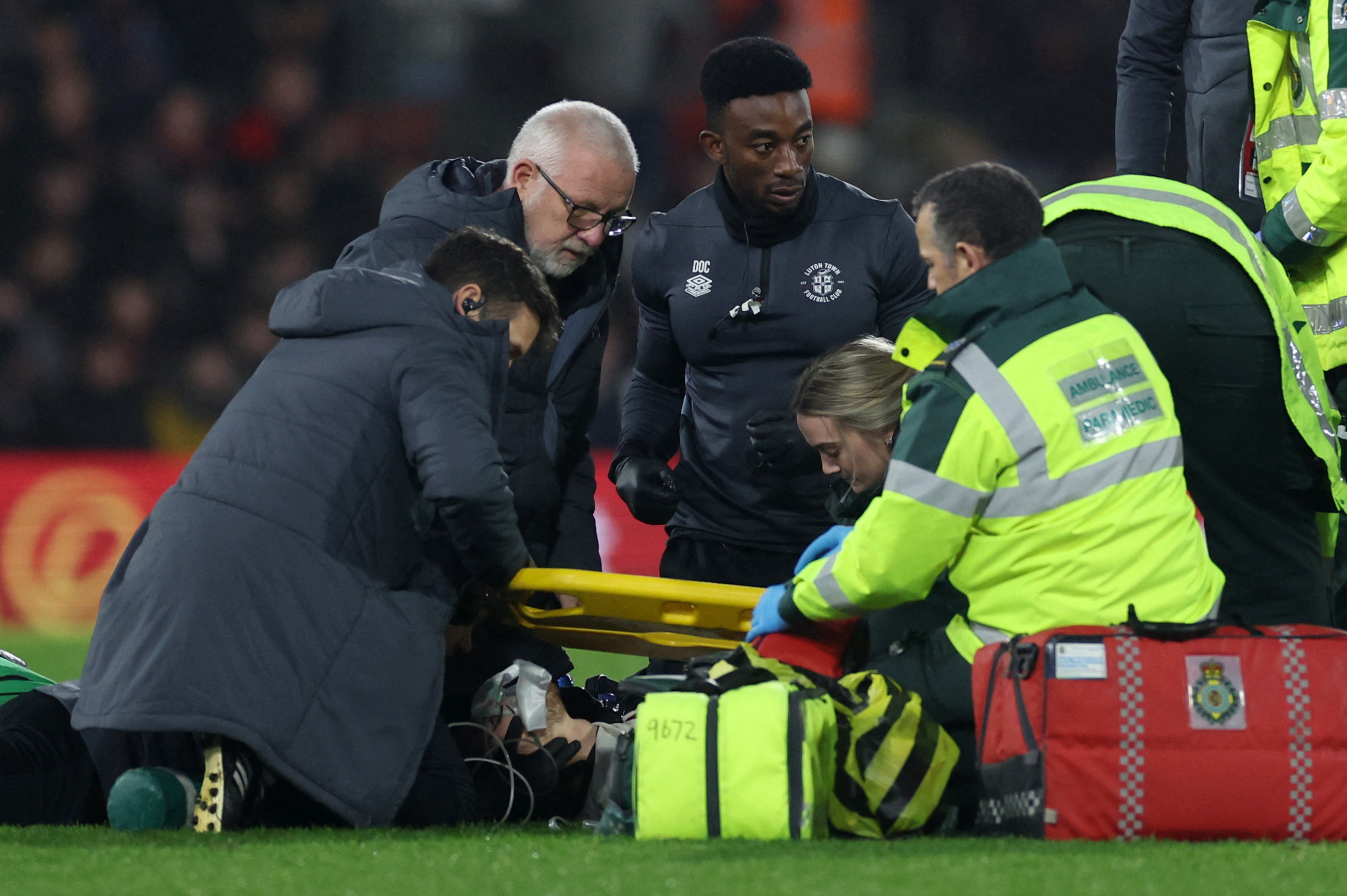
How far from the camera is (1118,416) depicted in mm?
3041

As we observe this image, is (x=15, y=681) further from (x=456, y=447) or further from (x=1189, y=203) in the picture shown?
(x=1189, y=203)

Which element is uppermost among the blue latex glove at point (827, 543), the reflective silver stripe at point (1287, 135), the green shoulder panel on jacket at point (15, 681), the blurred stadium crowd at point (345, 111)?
the blurred stadium crowd at point (345, 111)

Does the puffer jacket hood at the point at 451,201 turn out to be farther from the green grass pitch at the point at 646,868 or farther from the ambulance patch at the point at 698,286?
the green grass pitch at the point at 646,868

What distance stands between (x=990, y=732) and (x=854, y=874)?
46 centimetres

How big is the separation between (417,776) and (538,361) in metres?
1.17

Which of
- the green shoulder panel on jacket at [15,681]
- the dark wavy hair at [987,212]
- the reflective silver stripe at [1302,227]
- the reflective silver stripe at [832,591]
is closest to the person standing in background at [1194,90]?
the reflective silver stripe at [1302,227]

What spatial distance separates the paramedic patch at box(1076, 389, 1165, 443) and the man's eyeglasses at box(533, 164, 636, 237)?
157 cm

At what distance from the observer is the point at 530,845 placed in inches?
123

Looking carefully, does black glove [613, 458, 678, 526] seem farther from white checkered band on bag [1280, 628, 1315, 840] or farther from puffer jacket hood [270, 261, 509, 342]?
white checkered band on bag [1280, 628, 1315, 840]

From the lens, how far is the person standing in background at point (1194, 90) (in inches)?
168

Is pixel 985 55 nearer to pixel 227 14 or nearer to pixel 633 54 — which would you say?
pixel 633 54

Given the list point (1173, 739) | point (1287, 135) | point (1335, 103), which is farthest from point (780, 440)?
point (1173, 739)

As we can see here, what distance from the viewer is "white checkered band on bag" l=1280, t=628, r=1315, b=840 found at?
291cm

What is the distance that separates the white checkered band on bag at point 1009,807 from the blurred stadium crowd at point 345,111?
6140 millimetres
